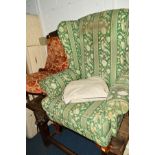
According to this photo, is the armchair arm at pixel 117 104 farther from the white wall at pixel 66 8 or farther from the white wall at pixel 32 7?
the white wall at pixel 32 7

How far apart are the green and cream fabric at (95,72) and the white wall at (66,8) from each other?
295 mm

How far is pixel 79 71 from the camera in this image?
167 centimetres

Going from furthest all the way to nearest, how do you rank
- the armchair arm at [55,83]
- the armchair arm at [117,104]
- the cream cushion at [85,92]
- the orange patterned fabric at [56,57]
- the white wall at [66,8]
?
the orange patterned fabric at [56,57] → the white wall at [66,8] → the armchair arm at [55,83] → the cream cushion at [85,92] → the armchair arm at [117,104]

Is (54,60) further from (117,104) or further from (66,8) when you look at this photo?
(117,104)

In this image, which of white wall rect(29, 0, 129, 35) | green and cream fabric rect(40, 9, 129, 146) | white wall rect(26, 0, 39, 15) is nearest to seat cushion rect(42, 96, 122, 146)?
green and cream fabric rect(40, 9, 129, 146)

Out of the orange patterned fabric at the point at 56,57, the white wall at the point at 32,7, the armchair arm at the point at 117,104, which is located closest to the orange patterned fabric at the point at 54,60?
the orange patterned fabric at the point at 56,57

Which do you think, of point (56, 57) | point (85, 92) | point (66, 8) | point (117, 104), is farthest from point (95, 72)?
point (66, 8)

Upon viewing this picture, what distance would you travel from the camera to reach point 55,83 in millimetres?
1435

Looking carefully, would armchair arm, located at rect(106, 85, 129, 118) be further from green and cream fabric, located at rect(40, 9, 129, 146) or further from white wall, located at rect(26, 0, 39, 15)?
white wall, located at rect(26, 0, 39, 15)

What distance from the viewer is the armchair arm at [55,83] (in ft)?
4.62
